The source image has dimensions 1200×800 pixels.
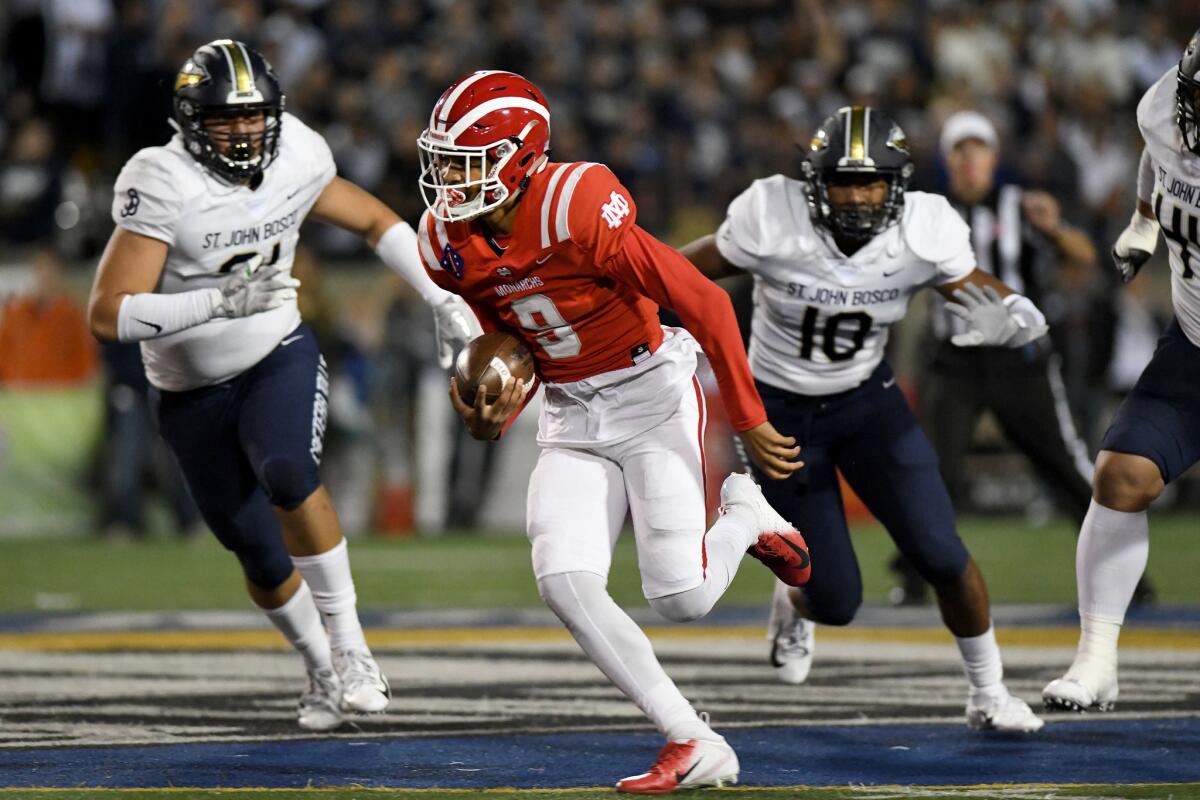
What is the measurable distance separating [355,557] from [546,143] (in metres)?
6.10

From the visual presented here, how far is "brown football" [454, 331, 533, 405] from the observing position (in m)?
4.14

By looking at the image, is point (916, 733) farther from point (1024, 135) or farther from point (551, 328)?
point (1024, 135)

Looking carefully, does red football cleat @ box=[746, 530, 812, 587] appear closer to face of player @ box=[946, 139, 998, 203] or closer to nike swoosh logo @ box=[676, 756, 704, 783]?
nike swoosh logo @ box=[676, 756, 704, 783]

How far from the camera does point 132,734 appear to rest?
4777 millimetres

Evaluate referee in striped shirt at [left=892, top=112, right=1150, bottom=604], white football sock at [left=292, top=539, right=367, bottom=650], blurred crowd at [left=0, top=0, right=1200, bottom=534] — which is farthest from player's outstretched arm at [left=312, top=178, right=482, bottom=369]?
blurred crowd at [left=0, top=0, right=1200, bottom=534]

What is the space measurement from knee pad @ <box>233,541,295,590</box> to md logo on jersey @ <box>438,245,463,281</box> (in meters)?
1.23

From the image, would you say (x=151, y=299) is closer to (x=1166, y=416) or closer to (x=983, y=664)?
(x=983, y=664)

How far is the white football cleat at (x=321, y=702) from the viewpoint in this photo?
498 centimetres

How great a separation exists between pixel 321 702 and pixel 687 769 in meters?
1.50

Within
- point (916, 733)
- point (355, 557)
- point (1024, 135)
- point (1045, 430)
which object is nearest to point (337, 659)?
point (916, 733)

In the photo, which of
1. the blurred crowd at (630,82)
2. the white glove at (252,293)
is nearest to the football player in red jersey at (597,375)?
the white glove at (252,293)

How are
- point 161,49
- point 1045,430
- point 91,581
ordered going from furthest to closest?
1. point 161,49
2. point 91,581
3. point 1045,430

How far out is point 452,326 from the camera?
5188 millimetres

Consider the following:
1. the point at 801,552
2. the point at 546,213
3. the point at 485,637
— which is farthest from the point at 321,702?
the point at 485,637
